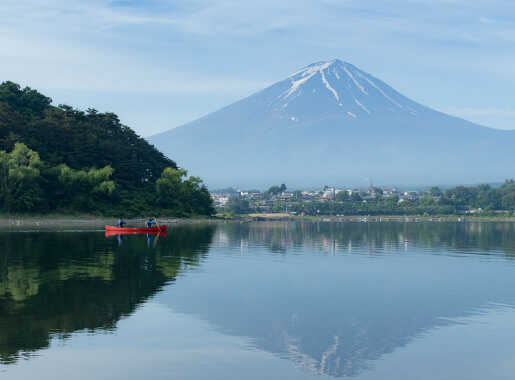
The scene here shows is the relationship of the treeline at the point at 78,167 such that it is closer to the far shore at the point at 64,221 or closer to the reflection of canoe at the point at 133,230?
the far shore at the point at 64,221

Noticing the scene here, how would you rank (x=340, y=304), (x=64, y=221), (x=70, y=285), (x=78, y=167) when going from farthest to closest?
(x=78, y=167), (x=64, y=221), (x=70, y=285), (x=340, y=304)

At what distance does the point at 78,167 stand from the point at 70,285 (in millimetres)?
108018

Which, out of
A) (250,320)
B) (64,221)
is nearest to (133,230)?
(64,221)

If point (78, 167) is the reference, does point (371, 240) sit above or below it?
below

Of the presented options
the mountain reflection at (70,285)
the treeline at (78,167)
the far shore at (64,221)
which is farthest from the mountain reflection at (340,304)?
the treeline at (78,167)

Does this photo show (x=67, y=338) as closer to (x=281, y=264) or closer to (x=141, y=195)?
(x=281, y=264)

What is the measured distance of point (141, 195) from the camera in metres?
147

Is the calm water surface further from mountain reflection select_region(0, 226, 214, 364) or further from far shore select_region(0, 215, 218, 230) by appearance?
far shore select_region(0, 215, 218, 230)

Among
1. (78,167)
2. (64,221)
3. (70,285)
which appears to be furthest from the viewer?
(78,167)

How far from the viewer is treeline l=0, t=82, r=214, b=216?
12181cm

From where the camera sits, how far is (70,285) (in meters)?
36.2

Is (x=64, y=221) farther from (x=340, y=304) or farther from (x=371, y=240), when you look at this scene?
(x=340, y=304)

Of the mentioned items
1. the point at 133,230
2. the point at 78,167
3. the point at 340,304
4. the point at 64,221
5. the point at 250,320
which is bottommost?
the point at 250,320

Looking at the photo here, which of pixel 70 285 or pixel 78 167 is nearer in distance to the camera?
pixel 70 285
